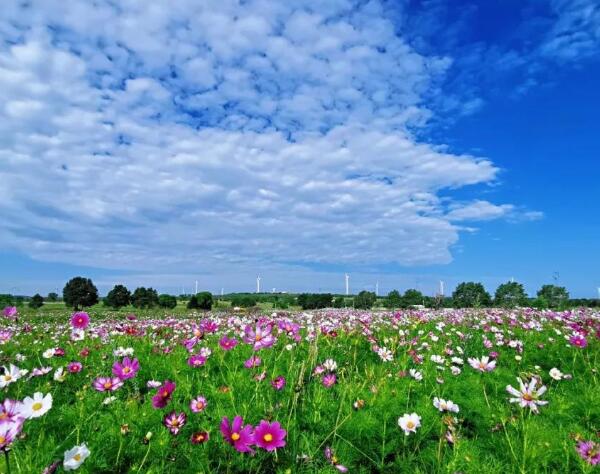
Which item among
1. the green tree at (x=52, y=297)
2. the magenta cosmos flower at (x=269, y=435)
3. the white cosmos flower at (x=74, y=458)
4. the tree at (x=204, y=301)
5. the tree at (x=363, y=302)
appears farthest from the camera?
the green tree at (x=52, y=297)

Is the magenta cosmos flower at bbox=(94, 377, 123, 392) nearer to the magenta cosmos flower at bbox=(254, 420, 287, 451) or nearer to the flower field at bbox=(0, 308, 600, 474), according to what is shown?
the flower field at bbox=(0, 308, 600, 474)

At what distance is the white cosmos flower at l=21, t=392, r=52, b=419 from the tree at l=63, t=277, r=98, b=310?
90.3 m

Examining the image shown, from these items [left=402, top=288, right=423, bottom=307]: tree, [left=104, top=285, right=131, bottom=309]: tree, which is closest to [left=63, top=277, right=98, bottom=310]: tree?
[left=104, top=285, right=131, bottom=309]: tree

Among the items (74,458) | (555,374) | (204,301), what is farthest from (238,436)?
(204,301)

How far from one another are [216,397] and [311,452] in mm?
1277

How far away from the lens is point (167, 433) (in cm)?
316

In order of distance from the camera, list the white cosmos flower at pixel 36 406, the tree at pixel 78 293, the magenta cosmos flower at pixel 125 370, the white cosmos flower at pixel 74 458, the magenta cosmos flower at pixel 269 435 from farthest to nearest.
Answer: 1. the tree at pixel 78 293
2. the magenta cosmos flower at pixel 125 370
3. the magenta cosmos flower at pixel 269 435
4. the white cosmos flower at pixel 36 406
5. the white cosmos flower at pixel 74 458

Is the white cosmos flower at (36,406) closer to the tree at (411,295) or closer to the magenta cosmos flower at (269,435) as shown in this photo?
the magenta cosmos flower at (269,435)

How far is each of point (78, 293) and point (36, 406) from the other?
91914 millimetres

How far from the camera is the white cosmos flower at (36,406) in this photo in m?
1.78

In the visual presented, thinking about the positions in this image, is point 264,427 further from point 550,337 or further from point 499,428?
point 550,337

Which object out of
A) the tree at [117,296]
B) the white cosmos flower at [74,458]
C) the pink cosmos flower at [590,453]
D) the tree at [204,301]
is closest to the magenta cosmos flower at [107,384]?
the white cosmos flower at [74,458]

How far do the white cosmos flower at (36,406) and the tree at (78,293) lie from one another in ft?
296

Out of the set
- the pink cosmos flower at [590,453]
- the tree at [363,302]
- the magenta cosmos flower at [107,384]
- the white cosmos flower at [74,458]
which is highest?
the tree at [363,302]
